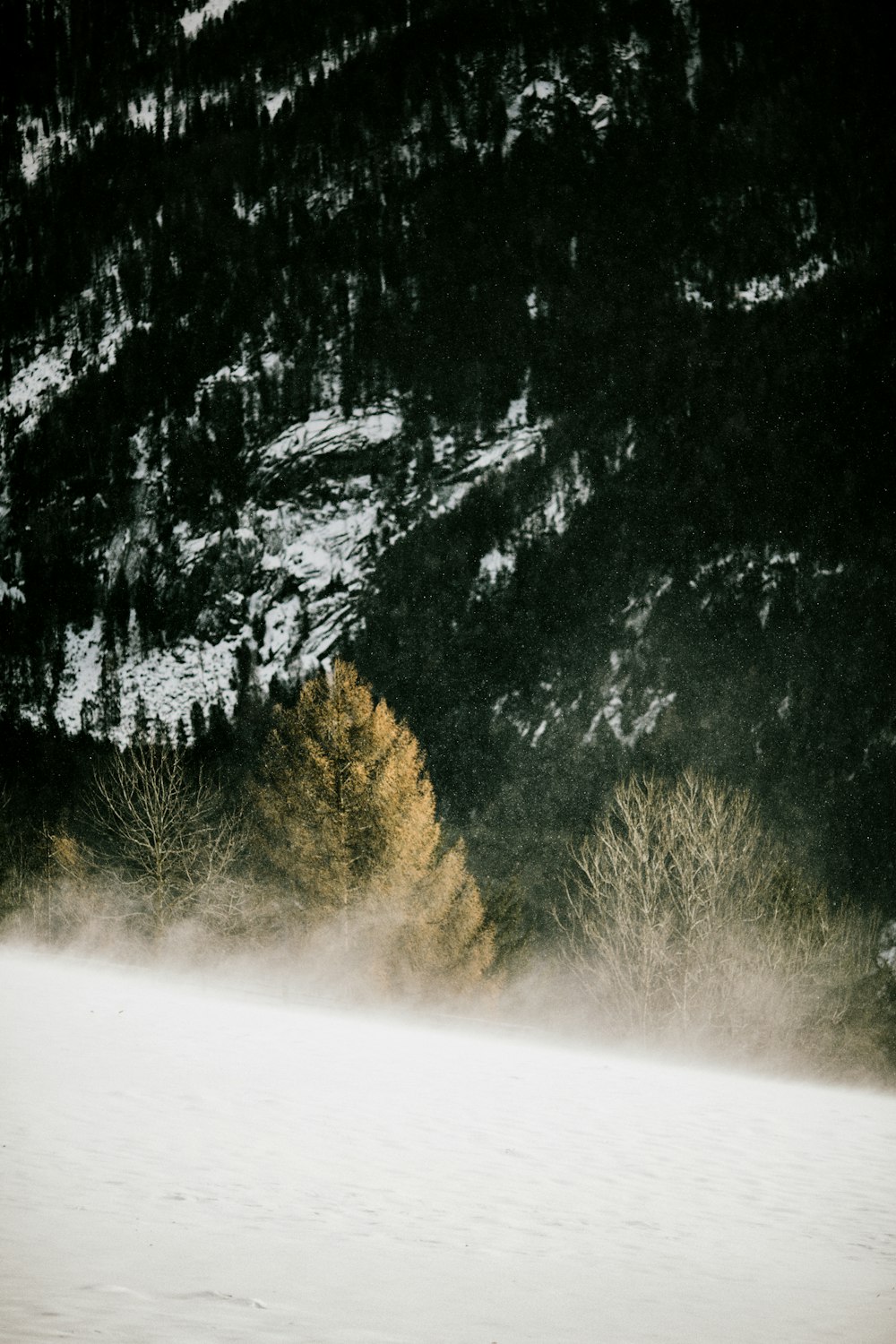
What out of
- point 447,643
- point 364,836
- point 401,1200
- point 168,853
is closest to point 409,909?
point 364,836

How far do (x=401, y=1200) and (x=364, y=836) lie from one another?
1766 centimetres

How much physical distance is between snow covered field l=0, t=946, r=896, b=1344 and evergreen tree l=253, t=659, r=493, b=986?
10.1 m

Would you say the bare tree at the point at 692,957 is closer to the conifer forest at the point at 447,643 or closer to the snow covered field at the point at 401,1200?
the conifer forest at the point at 447,643

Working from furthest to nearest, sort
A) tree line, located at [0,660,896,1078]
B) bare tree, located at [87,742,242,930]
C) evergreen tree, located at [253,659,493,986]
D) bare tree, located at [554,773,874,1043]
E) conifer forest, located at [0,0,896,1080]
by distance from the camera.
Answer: bare tree, located at [87,742,242,930] < conifer forest, located at [0,0,896,1080] < bare tree, located at [554,773,874,1043] < tree line, located at [0,660,896,1078] < evergreen tree, located at [253,659,493,986]

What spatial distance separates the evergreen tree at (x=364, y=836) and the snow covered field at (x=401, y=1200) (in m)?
10.1

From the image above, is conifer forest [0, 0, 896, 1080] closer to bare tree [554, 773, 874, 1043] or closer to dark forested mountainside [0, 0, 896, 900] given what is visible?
bare tree [554, 773, 874, 1043]

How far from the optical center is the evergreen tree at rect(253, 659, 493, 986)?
24.6 meters

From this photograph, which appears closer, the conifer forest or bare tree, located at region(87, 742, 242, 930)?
the conifer forest

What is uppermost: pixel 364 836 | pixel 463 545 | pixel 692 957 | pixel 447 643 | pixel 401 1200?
pixel 463 545

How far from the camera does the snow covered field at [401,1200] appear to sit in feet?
17.5

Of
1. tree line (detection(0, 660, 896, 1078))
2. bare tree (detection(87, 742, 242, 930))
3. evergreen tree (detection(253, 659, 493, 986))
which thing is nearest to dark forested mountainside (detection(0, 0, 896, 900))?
bare tree (detection(87, 742, 242, 930))

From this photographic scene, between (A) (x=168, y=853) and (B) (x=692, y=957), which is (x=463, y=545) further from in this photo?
(B) (x=692, y=957)

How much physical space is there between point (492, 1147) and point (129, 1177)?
11.7 ft

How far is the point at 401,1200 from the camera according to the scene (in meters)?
7.54
